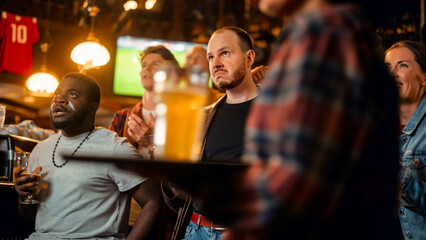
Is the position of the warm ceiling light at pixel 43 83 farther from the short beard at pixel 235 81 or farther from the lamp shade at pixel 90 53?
the short beard at pixel 235 81

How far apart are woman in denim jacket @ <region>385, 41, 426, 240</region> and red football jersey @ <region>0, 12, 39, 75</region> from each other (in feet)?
20.7

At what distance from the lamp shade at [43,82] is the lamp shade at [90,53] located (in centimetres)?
78

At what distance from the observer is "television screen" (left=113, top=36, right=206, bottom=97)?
21.2 feet

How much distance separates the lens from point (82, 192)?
8.29 feet

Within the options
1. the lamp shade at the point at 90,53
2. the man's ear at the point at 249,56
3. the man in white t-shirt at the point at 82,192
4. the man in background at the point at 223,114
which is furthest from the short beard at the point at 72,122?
the lamp shade at the point at 90,53

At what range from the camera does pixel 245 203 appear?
2.77 ft

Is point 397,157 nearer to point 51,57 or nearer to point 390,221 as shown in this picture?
point 390,221

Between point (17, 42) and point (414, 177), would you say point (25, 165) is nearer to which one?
point (414, 177)

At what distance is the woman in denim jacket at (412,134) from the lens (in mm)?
2154

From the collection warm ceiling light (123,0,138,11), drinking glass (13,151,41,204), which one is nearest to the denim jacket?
drinking glass (13,151,41,204)

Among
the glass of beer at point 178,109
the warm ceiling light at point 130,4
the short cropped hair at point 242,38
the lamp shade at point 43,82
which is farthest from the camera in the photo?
the warm ceiling light at point 130,4

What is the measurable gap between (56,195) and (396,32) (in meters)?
3.23

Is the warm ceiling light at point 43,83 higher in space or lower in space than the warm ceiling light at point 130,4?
lower

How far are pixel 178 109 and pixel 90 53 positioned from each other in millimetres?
4520
